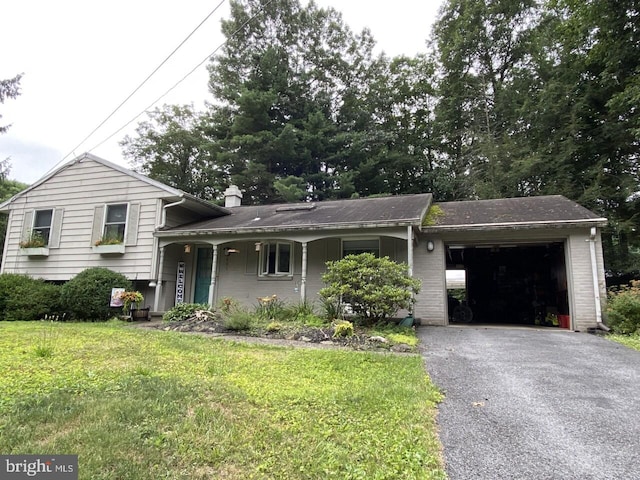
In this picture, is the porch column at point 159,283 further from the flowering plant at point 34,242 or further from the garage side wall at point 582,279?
the garage side wall at point 582,279

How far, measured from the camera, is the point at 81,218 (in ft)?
40.2

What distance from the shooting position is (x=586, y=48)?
16.4 meters

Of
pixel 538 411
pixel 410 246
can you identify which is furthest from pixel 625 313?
pixel 538 411

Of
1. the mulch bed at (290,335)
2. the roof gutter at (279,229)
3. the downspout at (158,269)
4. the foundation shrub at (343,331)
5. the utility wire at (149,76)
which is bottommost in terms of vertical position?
the mulch bed at (290,335)

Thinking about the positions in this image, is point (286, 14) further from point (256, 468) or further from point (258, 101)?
point (256, 468)

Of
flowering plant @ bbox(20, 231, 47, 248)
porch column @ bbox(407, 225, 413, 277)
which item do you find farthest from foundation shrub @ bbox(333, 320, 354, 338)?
flowering plant @ bbox(20, 231, 47, 248)

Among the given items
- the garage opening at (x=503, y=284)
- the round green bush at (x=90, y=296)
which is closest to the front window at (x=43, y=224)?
the round green bush at (x=90, y=296)

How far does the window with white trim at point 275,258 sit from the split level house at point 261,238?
0.03m

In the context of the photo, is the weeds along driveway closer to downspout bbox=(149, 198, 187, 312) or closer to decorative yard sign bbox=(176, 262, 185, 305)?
downspout bbox=(149, 198, 187, 312)

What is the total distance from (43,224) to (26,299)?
4107 mm

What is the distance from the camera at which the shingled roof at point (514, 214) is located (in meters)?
9.23

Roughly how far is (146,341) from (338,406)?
4455mm

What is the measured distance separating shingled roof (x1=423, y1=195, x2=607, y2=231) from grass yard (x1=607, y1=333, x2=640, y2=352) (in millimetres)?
2711

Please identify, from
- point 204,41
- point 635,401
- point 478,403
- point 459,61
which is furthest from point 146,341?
point 459,61
